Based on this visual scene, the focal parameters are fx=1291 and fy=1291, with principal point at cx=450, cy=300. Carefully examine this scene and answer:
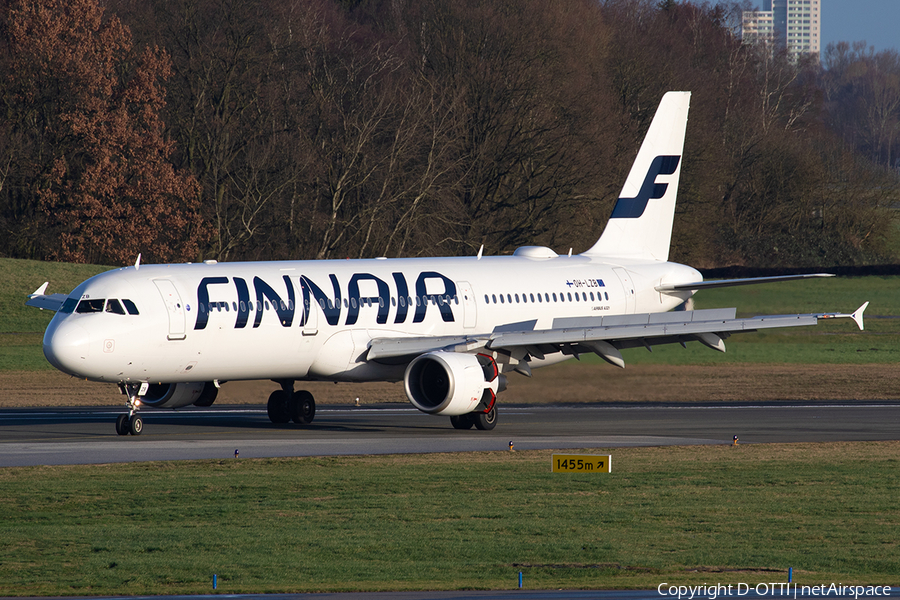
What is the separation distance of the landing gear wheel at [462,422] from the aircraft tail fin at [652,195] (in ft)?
35.6

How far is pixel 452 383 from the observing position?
30484 mm

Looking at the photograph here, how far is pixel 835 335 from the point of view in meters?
64.3

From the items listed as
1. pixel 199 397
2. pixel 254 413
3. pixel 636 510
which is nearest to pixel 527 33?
pixel 254 413

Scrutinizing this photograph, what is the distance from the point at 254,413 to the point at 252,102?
141ft

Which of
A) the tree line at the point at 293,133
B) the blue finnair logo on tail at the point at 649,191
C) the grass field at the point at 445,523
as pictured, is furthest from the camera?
the tree line at the point at 293,133

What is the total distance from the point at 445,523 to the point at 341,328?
14.3 m

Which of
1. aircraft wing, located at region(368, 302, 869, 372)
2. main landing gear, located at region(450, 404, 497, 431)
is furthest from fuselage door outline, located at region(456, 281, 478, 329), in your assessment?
main landing gear, located at region(450, 404, 497, 431)

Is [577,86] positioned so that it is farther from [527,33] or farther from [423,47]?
[423,47]

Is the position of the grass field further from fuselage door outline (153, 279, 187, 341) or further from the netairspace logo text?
fuselage door outline (153, 279, 187, 341)

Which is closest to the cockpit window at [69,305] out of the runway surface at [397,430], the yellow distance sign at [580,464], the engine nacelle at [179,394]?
the runway surface at [397,430]

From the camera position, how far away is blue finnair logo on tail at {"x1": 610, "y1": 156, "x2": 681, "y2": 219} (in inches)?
1661

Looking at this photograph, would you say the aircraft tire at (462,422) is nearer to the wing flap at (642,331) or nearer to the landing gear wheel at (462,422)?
the landing gear wheel at (462,422)

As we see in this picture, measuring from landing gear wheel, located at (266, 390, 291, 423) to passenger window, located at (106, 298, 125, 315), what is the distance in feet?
21.3

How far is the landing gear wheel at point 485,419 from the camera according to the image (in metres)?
32.2
